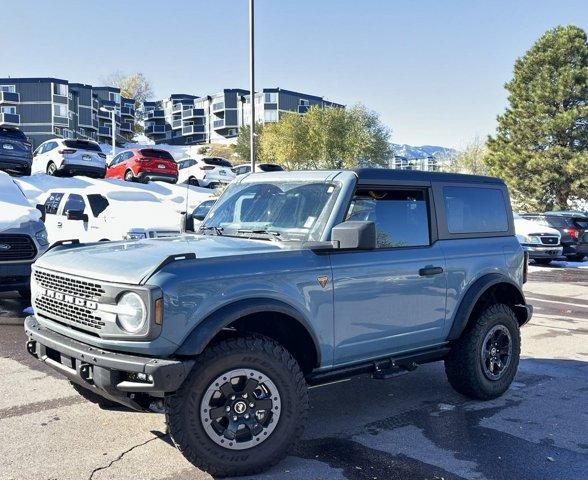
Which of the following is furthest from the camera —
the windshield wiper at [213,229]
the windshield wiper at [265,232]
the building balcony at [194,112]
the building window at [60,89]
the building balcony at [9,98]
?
the building balcony at [194,112]

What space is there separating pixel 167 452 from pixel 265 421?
0.77m

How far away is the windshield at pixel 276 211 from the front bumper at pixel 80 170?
21452mm

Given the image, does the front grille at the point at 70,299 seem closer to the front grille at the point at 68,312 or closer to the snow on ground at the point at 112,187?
the front grille at the point at 68,312

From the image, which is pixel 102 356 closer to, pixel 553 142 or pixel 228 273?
pixel 228 273

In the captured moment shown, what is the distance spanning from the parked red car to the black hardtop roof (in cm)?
2254

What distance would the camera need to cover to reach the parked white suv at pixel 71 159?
24469 mm

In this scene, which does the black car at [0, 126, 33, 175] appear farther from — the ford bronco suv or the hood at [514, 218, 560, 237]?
the ford bronco suv

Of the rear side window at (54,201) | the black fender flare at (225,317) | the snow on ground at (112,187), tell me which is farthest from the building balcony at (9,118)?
the black fender flare at (225,317)

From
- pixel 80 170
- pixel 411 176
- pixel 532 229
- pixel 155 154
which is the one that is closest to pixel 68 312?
pixel 411 176

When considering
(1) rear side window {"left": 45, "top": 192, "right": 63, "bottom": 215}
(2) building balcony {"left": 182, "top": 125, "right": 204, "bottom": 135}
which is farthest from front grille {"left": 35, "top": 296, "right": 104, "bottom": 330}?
(2) building balcony {"left": 182, "top": 125, "right": 204, "bottom": 135}

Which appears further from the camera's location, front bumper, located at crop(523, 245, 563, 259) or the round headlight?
front bumper, located at crop(523, 245, 563, 259)

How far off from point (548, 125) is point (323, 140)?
39.1 ft

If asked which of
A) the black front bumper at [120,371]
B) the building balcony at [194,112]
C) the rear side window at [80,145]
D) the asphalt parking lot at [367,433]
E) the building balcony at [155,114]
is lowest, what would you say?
the asphalt parking lot at [367,433]

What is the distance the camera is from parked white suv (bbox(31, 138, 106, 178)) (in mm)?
24469
